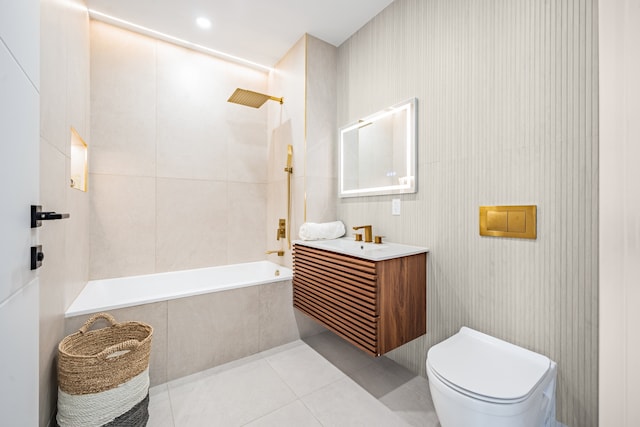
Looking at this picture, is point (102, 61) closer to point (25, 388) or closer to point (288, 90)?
point (288, 90)

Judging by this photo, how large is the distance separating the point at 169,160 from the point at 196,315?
148cm

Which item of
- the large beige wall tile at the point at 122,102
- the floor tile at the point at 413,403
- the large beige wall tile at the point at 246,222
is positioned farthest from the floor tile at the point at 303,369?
the large beige wall tile at the point at 122,102

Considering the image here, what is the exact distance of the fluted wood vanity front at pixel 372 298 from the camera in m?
1.55

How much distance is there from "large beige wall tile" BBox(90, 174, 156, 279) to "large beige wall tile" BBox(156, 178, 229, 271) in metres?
0.08

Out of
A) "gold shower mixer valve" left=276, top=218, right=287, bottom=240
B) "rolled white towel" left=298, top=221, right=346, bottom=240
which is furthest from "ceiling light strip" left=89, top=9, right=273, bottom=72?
"rolled white towel" left=298, top=221, right=346, bottom=240

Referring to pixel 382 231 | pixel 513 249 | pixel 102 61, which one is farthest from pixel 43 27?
pixel 513 249

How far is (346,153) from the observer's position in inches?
98.0

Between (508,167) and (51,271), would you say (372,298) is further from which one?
(51,271)

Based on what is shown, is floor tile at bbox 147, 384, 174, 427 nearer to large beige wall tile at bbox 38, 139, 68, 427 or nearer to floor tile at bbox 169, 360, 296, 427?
floor tile at bbox 169, 360, 296, 427

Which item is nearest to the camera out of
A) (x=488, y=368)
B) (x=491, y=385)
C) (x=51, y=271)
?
(x=491, y=385)

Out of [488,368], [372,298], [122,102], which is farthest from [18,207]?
[122,102]

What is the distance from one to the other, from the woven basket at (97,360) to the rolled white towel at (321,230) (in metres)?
1.21

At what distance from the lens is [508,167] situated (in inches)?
55.9
